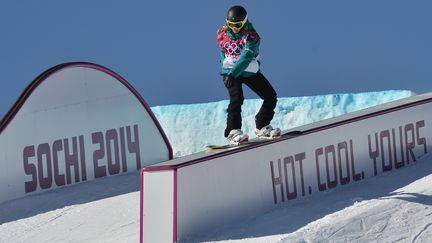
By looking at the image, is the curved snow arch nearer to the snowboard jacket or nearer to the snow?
the snow

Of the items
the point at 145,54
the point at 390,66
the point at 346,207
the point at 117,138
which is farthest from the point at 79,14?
the point at 346,207

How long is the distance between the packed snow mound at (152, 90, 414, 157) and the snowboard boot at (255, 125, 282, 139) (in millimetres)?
2266

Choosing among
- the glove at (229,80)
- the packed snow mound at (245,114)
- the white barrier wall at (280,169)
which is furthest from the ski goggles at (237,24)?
the packed snow mound at (245,114)

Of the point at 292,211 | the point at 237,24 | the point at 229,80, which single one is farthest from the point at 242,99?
the point at 292,211

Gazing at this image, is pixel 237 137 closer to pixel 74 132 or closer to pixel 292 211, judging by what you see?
pixel 292 211

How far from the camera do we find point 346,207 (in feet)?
27.7

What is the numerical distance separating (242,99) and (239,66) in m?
0.23

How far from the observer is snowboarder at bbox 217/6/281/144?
876 centimetres

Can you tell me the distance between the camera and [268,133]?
352 inches

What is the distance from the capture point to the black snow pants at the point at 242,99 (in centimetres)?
885

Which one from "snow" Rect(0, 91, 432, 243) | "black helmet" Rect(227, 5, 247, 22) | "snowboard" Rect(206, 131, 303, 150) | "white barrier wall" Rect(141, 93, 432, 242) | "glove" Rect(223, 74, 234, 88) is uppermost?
"black helmet" Rect(227, 5, 247, 22)

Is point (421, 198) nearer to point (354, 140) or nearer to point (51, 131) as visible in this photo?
point (354, 140)

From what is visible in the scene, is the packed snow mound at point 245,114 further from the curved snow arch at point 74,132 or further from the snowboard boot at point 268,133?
the snowboard boot at point 268,133

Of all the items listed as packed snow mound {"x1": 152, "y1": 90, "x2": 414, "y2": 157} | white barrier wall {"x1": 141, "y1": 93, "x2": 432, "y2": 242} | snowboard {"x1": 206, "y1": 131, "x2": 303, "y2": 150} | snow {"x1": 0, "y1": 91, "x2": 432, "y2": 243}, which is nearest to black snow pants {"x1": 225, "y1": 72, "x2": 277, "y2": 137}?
snowboard {"x1": 206, "y1": 131, "x2": 303, "y2": 150}
